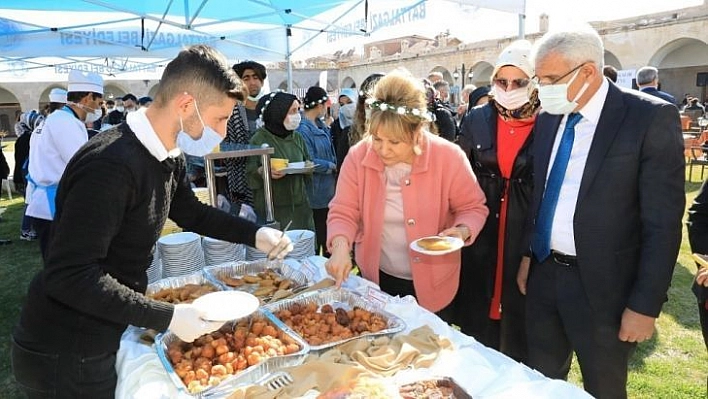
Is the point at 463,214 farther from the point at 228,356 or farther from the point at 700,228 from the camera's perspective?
the point at 228,356

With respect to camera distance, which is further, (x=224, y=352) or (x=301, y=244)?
(x=301, y=244)

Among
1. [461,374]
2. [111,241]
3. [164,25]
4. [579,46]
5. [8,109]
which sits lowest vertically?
[461,374]

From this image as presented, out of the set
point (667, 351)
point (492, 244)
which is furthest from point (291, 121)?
point (667, 351)

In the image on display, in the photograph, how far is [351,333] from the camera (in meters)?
1.64

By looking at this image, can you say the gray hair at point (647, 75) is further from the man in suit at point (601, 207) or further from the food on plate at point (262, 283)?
the food on plate at point (262, 283)

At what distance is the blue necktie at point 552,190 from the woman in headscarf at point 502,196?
25 centimetres

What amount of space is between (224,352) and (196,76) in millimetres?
833

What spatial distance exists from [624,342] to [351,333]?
1004mm

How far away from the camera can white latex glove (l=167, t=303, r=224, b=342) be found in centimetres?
131

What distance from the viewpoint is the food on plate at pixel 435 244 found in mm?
1725

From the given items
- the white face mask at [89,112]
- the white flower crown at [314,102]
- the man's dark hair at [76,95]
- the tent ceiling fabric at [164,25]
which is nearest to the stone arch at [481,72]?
the tent ceiling fabric at [164,25]

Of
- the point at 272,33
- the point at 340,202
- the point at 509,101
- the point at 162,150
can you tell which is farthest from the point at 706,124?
the point at 162,150

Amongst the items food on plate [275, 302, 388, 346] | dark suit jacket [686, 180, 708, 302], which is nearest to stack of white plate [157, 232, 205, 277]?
food on plate [275, 302, 388, 346]

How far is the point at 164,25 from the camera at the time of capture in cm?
848
